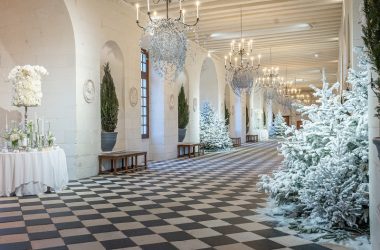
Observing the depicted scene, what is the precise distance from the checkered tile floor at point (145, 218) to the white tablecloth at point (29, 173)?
0.23m

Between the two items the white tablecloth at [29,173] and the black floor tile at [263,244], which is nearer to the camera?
the black floor tile at [263,244]

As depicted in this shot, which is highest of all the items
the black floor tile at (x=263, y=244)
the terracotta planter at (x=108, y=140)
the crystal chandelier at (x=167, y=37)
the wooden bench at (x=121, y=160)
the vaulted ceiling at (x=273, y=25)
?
the vaulted ceiling at (x=273, y=25)

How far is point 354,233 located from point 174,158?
895 cm

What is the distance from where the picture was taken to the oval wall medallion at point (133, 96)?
10.0m

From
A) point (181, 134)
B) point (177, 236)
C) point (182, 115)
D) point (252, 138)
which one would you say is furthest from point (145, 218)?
point (252, 138)

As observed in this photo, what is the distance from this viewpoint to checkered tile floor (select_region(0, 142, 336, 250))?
148 inches

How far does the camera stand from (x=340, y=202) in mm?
3986

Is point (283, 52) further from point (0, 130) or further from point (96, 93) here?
point (0, 130)

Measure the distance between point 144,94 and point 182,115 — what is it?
2.16 meters

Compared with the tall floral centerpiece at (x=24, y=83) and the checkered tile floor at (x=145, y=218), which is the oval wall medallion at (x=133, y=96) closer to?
the checkered tile floor at (x=145, y=218)

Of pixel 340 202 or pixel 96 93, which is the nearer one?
pixel 340 202

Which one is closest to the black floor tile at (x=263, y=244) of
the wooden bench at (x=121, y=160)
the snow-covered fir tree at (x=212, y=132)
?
the wooden bench at (x=121, y=160)

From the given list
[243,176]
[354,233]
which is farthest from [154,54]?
[354,233]

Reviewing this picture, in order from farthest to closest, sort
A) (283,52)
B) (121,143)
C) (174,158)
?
(283,52) < (174,158) < (121,143)
